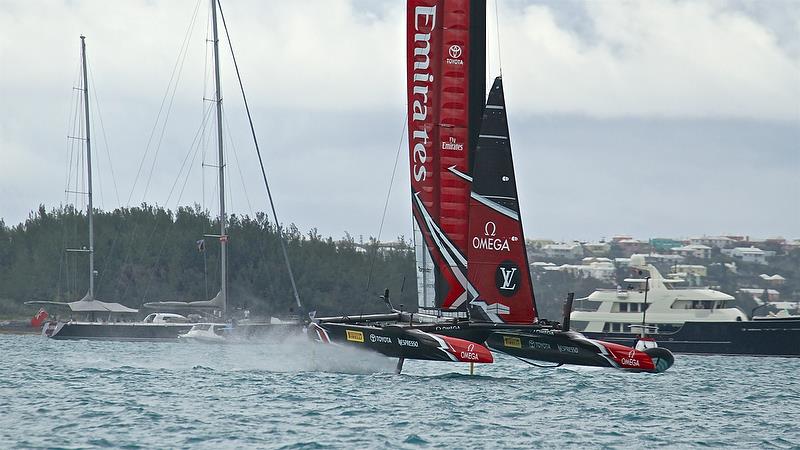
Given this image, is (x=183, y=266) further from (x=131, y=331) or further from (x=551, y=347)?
(x=551, y=347)

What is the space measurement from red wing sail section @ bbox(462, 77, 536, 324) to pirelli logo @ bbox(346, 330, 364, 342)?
2.76 m

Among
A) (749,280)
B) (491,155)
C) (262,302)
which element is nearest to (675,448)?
(491,155)

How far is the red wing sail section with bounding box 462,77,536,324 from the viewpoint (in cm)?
3256

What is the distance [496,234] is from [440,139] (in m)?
4.35

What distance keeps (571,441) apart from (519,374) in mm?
15424

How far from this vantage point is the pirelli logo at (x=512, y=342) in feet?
105

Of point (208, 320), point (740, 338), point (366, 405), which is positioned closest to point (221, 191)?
point (208, 320)

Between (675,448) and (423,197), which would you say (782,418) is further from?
(423,197)

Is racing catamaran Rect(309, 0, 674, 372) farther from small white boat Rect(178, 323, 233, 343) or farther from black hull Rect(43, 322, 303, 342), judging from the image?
black hull Rect(43, 322, 303, 342)

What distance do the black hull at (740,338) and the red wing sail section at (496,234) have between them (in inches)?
1143

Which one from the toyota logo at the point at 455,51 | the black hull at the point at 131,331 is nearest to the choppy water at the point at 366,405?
the toyota logo at the point at 455,51

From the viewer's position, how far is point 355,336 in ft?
105

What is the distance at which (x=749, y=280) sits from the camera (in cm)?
16738

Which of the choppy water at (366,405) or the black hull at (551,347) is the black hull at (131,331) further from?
the black hull at (551,347)
